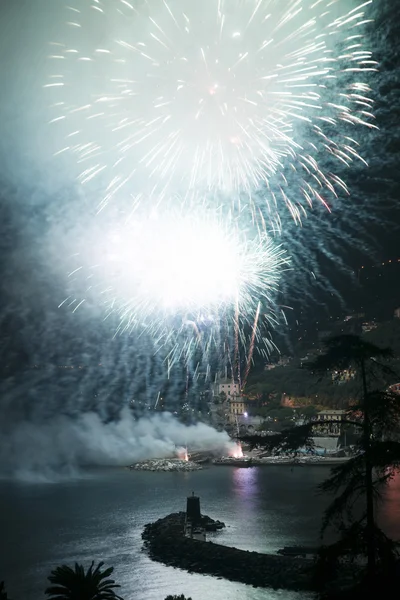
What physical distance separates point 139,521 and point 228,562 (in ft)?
38.1

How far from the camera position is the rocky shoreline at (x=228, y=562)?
21.5 meters

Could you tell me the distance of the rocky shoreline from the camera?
70.4ft

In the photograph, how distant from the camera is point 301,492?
141 feet

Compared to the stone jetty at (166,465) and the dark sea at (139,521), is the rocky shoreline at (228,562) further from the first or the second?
the stone jetty at (166,465)

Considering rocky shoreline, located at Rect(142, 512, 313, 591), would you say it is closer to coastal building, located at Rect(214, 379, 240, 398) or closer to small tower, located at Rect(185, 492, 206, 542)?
small tower, located at Rect(185, 492, 206, 542)

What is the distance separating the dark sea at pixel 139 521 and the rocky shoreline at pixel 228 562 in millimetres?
579

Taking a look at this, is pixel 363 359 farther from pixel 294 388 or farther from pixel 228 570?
pixel 294 388

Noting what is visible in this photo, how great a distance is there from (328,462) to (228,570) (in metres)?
44.6

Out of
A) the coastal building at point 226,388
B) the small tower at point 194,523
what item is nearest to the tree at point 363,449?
the small tower at point 194,523

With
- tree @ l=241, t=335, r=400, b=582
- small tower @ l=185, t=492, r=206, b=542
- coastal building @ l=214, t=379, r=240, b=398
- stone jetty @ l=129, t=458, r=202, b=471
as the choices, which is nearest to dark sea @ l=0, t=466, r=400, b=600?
small tower @ l=185, t=492, r=206, b=542

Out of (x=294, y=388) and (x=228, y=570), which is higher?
(x=294, y=388)

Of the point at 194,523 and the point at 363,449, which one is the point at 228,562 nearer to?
the point at 194,523

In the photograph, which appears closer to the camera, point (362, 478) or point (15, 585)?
point (362, 478)

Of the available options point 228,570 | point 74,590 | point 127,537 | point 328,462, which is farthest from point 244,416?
point 74,590
